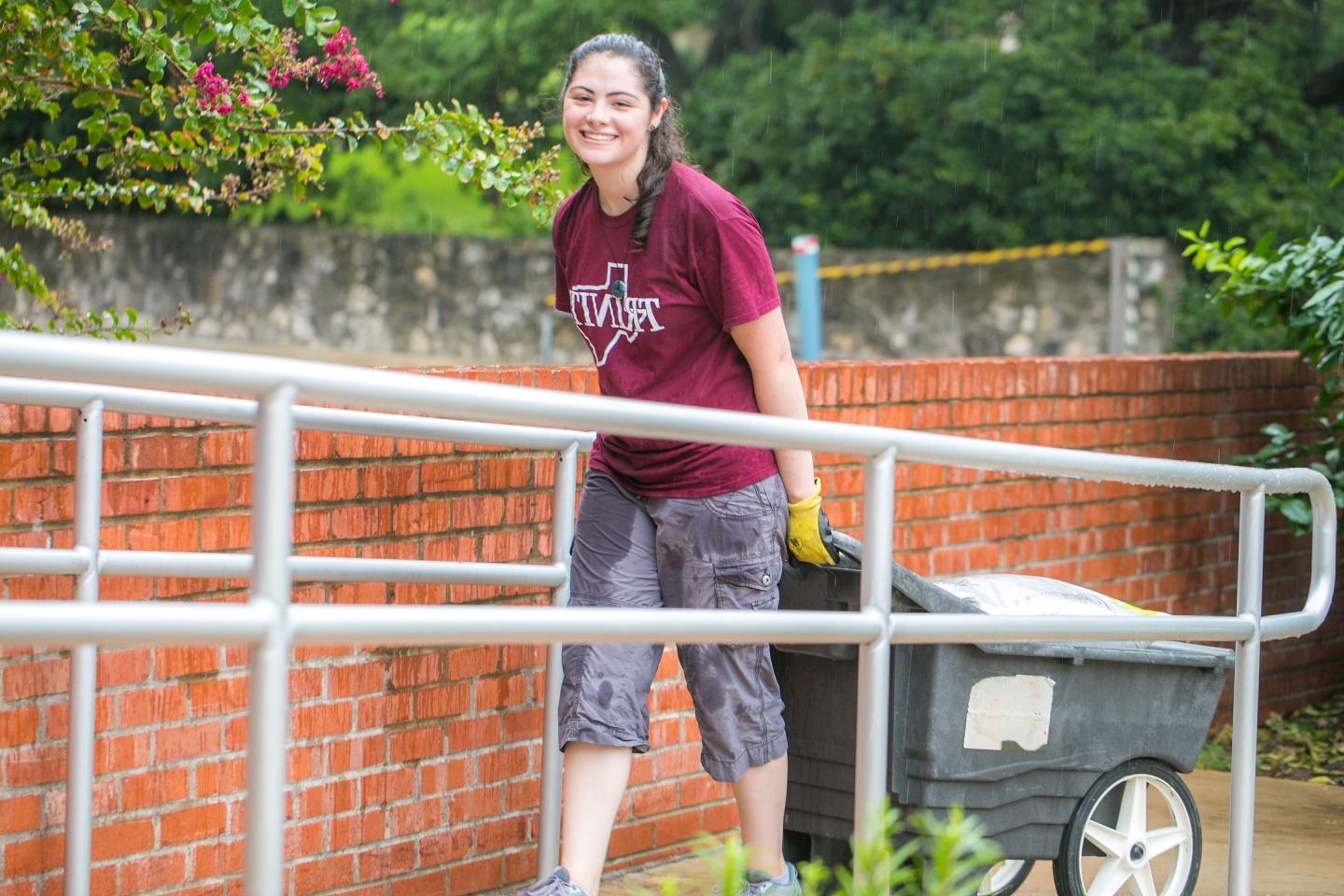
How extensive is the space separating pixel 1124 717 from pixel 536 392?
5.76 ft

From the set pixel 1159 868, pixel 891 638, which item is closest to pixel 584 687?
pixel 891 638

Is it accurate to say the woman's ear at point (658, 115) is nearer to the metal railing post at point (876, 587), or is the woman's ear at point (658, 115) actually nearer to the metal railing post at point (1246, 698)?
the metal railing post at point (876, 587)

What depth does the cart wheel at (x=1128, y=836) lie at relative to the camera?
3439 mm

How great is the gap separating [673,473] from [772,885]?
2.52 ft

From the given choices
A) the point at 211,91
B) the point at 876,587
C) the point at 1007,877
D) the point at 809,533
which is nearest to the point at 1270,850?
the point at 1007,877

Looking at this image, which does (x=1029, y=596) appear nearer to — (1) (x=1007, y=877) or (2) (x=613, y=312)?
(1) (x=1007, y=877)

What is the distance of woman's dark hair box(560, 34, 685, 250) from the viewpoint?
308cm

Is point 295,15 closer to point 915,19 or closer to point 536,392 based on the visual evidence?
point 536,392

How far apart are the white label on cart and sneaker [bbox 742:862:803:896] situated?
1.33 ft

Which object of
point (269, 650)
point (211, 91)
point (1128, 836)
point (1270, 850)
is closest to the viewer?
point (269, 650)

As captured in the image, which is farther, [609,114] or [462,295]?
[462,295]

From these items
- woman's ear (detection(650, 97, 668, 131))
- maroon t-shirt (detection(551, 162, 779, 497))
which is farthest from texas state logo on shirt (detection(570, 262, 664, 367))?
woman's ear (detection(650, 97, 668, 131))

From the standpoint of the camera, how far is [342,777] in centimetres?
359

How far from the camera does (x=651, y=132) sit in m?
3.16
